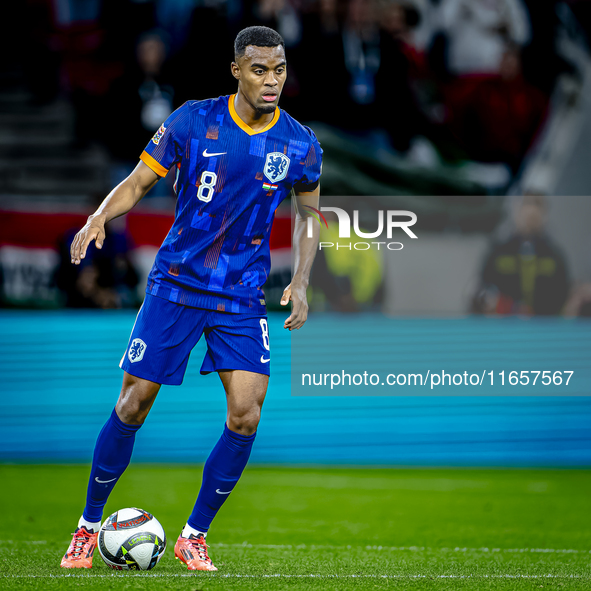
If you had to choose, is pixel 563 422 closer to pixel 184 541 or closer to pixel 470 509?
pixel 470 509

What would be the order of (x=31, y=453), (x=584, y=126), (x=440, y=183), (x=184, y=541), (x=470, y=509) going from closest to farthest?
1. (x=184, y=541)
2. (x=470, y=509)
3. (x=31, y=453)
4. (x=440, y=183)
5. (x=584, y=126)

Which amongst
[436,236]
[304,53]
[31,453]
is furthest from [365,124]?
[31,453]

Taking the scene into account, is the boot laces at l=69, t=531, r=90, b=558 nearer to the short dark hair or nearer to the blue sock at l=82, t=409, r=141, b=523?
the blue sock at l=82, t=409, r=141, b=523

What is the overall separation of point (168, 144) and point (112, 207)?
0.36 m

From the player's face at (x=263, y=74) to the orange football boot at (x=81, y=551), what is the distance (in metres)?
1.92

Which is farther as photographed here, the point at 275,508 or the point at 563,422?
the point at 563,422

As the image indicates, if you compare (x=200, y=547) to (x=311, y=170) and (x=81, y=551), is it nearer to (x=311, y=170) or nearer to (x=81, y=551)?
(x=81, y=551)

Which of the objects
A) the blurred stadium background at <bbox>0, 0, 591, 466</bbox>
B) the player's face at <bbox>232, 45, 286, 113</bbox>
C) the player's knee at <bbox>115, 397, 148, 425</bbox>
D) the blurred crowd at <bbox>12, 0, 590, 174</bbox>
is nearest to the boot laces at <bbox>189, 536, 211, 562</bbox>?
the player's knee at <bbox>115, 397, 148, 425</bbox>

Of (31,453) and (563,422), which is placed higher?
(563,422)

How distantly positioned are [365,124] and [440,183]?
3.44ft

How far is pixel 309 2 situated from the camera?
1012 cm

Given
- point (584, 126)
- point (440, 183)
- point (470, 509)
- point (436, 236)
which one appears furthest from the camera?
point (584, 126)

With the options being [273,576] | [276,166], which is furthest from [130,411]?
[276,166]

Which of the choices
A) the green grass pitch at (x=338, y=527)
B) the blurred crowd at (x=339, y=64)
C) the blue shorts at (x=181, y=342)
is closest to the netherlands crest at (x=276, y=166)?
the blue shorts at (x=181, y=342)
